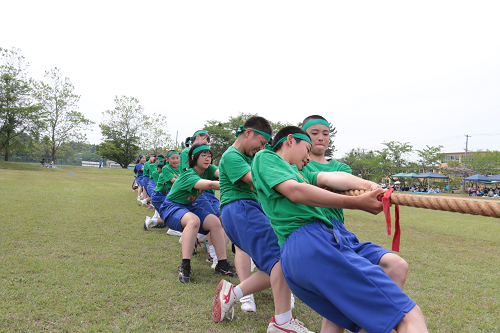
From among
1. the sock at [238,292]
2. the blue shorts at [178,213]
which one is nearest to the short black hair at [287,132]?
the sock at [238,292]

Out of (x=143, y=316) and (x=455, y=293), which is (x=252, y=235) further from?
(x=455, y=293)

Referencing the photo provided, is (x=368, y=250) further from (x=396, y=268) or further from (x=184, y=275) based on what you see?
(x=184, y=275)

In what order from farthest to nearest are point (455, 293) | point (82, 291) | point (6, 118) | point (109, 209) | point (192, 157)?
point (6, 118) < point (109, 209) < point (192, 157) < point (455, 293) < point (82, 291)

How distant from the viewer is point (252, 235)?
2.88 meters

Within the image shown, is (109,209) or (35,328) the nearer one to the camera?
(35,328)

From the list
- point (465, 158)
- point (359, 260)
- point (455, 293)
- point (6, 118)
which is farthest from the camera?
point (465, 158)

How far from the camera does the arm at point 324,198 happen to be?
1.67m

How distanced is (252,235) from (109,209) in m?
8.24

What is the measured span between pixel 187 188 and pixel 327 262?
3.10m

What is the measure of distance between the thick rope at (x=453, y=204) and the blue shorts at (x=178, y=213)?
11.0 feet

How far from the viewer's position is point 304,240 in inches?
73.6

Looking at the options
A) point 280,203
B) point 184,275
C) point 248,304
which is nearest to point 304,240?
point 280,203

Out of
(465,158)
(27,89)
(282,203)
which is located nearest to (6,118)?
(27,89)

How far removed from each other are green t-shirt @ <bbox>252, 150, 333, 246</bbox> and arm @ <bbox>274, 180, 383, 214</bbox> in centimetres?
7
